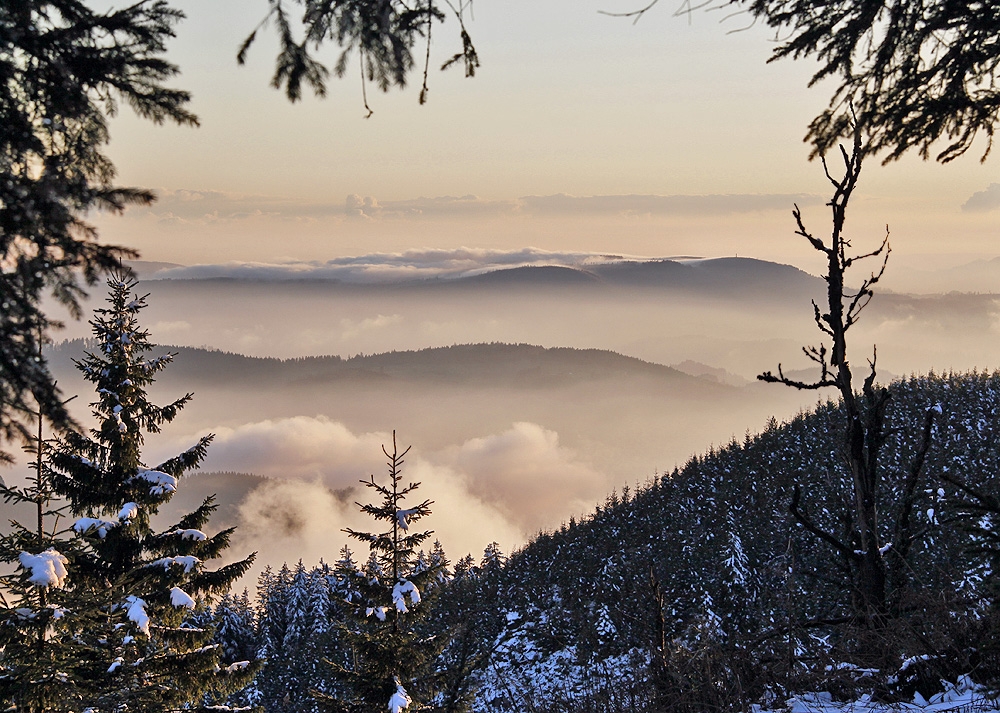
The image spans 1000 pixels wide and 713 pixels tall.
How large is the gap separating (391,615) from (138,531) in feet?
16.4

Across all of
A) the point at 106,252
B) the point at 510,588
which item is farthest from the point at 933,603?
the point at 510,588

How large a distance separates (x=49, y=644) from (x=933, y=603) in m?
9.57

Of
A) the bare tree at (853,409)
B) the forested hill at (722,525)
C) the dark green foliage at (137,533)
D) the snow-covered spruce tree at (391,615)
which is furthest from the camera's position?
the forested hill at (722,525)

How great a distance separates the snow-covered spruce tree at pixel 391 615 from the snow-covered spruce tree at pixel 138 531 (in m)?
2.16

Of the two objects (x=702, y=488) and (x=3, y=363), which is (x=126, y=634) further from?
(x=702, y=488)

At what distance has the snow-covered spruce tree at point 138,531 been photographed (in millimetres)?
11125

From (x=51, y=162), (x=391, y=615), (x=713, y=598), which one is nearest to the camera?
(x=51, y=162)

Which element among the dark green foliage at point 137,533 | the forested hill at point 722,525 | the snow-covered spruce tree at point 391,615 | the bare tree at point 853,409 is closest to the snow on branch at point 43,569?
the dark green foliage at point 137,533

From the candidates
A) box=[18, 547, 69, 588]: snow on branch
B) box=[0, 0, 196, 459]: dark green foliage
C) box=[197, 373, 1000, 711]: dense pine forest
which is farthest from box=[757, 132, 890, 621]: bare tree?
box=[18, 547, 69, 588]: snow on branch

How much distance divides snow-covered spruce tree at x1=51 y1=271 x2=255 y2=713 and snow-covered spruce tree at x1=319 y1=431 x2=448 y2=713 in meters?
2.16

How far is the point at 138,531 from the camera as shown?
38.9ft

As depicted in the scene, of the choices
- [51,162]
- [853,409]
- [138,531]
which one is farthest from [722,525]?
[51,162]

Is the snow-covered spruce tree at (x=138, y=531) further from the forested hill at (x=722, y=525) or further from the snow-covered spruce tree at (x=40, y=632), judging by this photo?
the forested hill at (x=722, y=525)

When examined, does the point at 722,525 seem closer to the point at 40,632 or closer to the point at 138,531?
the point at 138,531
